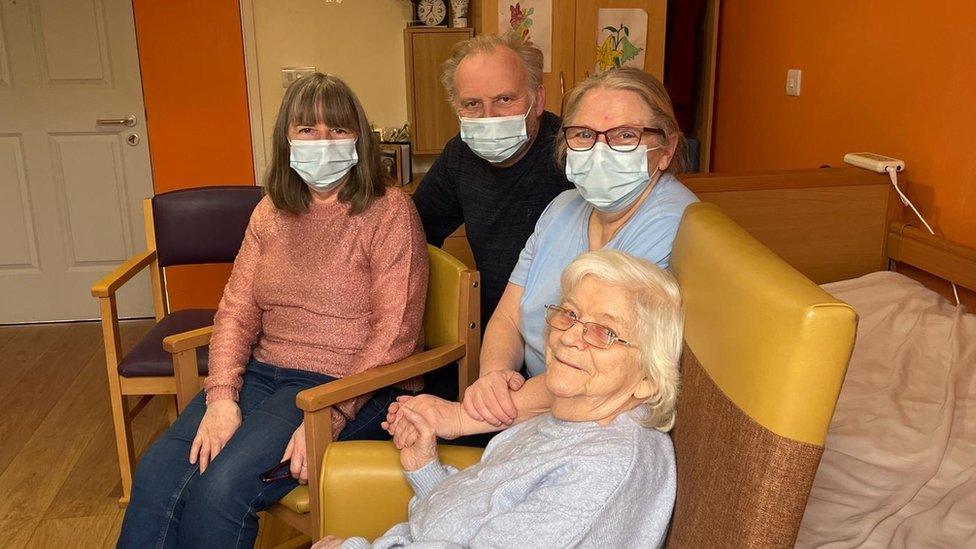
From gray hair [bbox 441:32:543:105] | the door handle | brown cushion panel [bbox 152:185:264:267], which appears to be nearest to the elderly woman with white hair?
gray hair [bbox 441:32:543:105]

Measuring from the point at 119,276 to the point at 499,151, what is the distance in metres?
1.27

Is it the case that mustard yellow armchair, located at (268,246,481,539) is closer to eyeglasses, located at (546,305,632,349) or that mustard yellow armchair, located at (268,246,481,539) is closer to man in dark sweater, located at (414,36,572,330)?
man in dark sweater, located at (414,36,572,330)

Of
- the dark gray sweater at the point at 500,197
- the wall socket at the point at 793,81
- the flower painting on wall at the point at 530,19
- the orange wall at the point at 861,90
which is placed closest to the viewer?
the dark gray sweater at the point at 500,197

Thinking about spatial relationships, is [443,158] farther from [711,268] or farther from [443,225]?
[711,268]

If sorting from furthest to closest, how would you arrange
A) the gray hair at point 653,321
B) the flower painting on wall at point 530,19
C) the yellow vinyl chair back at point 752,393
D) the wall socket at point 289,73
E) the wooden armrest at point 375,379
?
the wall socket at point 289,73
the flower painting on wall at point 530,19
the wooden armrest at point 375,379
the gray hair at point 653,321
the yellow vinyl chair back at point 752,393

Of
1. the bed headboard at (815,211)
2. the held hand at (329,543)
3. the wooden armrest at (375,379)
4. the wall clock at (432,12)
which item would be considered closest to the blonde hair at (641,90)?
the wooden armrest at (375,379)

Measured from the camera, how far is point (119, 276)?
246 centimetres

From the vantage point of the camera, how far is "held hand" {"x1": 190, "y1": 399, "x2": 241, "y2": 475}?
1.77 m

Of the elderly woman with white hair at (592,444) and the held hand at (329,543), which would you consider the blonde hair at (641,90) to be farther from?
the held hand at (329,543)

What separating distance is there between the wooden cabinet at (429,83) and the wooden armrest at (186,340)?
204 cm

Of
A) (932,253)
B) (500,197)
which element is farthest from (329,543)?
(932,253)

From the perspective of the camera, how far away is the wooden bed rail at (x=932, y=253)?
1.98m

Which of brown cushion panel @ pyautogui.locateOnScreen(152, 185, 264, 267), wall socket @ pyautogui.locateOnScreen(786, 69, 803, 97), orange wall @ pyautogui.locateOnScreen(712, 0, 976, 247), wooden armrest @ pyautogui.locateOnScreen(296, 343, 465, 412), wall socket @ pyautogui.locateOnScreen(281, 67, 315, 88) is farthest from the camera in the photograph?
wall socket @ pyautogui.locateOnScreen(281, 67, 315, 88)

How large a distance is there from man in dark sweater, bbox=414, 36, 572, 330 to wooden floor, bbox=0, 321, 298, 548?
109 cm
